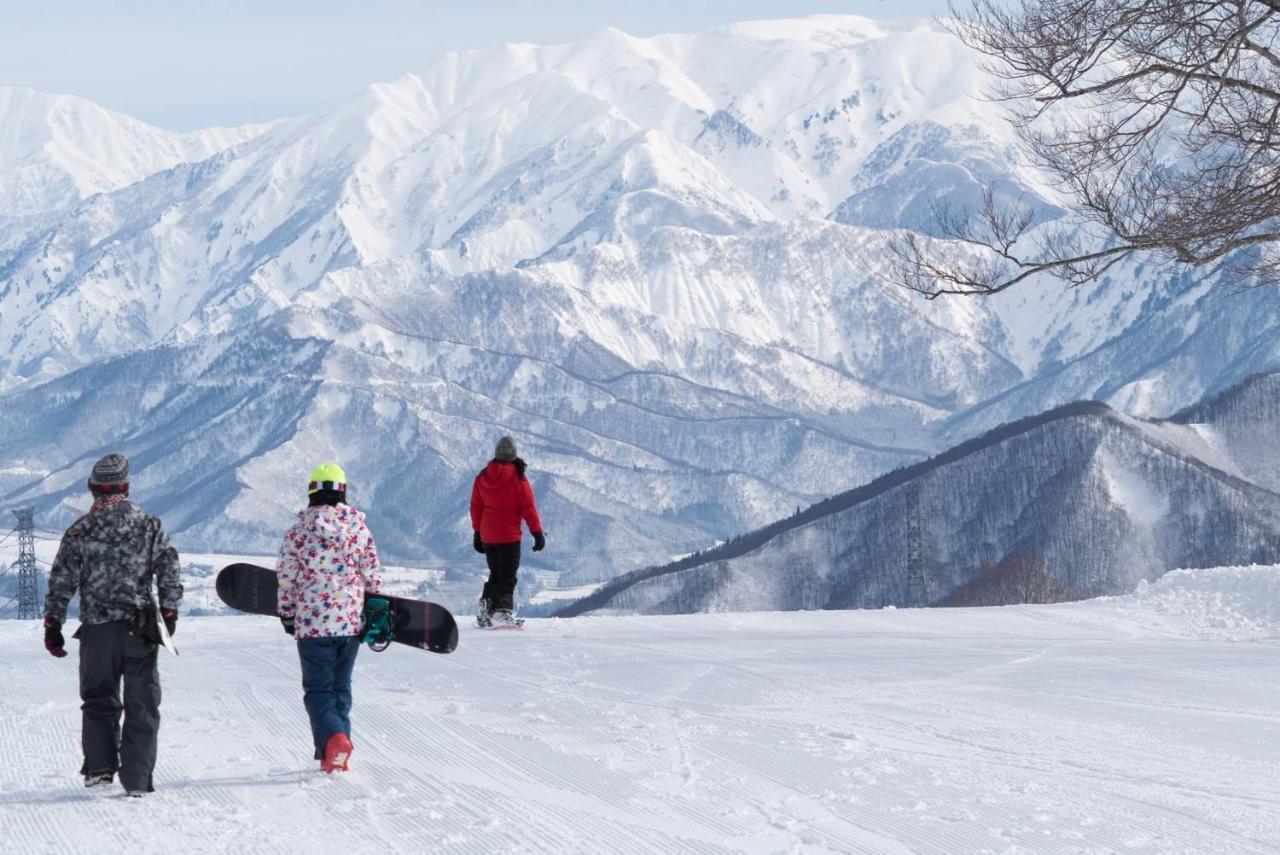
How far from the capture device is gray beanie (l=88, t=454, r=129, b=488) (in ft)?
35.2

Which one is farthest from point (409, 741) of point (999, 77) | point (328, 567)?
point (999, 77)

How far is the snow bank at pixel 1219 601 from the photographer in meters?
23.1

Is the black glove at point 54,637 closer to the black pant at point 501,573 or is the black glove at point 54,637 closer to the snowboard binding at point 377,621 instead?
the snowboard binding at point 377,621

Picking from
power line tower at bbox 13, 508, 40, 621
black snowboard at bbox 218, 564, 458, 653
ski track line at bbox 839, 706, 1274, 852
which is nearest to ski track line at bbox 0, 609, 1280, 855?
ski track line at bbox 839, 706, 1274, 852

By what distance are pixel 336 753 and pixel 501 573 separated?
9093 mm

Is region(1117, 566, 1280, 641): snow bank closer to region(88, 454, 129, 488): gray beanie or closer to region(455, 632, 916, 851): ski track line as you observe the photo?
region(455, 632, 916, 851): ski track line

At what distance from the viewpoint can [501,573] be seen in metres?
20.3

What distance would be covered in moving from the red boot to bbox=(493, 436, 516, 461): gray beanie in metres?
7.84

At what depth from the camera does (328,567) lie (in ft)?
36.1

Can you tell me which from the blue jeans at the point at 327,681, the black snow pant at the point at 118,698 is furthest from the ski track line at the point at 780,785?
the black snow pant at the point at 118,698

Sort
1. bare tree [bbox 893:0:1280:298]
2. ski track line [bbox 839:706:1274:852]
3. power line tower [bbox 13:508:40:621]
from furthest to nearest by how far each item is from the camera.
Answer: power line tower [bbox 13:508:40:621], bare tree [bbox 893:0:1280:298], ski track line [bbox 839:706:1274:852]

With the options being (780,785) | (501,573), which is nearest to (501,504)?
(501,573)

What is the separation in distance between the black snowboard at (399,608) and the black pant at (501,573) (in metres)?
7.02

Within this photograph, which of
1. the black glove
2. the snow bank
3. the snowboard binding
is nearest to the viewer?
the black glove
